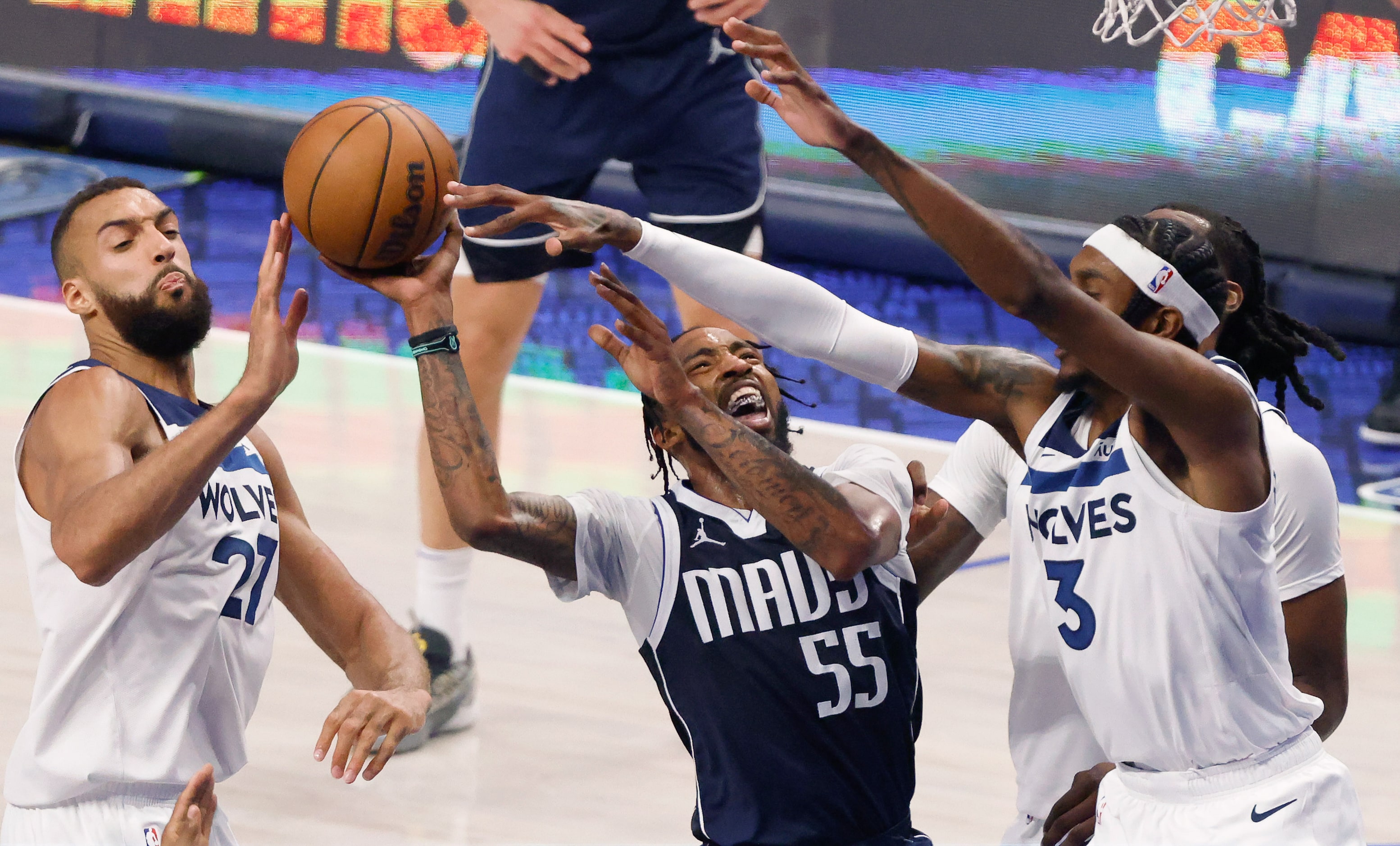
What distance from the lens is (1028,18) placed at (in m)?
10.1

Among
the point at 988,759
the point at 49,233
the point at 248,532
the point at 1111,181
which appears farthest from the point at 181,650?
the point at 49,233

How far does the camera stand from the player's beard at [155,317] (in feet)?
10.2

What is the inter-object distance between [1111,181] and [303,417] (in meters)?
4.86

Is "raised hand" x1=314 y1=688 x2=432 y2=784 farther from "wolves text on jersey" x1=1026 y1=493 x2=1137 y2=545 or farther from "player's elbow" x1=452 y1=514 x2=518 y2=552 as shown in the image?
"wolves text on jersey" x1=1026 y1=493 x2=1137 y2=545

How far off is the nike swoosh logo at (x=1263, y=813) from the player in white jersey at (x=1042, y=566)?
344 mm

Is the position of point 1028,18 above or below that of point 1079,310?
below

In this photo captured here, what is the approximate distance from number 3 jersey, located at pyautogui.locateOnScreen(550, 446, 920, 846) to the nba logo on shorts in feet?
2.24

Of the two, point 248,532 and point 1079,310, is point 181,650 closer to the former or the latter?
point 248,532

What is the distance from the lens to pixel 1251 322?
3.40 metres

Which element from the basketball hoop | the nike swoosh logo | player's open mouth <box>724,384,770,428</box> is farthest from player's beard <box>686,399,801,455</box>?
the basketball hoop

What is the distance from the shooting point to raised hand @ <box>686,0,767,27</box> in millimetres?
6410

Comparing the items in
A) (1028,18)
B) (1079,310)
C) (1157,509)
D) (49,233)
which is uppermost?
(1079,310)

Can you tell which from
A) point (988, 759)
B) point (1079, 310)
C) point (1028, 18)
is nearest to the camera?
point (1079, 310)

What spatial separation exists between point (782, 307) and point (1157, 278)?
0.64 m
